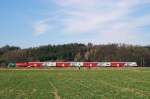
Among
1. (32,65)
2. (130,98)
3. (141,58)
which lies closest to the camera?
(130,98)

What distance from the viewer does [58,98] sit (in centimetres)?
2152

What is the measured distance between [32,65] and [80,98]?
457ft

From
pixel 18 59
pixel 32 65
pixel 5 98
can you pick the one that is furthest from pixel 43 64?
pixel 5 98

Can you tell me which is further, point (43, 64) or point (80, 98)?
point (43, 64)

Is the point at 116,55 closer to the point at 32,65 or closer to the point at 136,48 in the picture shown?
the point at 136,48

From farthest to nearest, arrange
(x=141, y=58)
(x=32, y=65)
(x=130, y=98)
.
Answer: (x=141, y=58) < (x=32, y=65) < (x=130, y=98)

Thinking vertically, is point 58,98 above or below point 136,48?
below

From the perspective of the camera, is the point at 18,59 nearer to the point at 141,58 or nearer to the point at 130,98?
the point at 141,58

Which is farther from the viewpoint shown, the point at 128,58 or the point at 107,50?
the point at 107,50

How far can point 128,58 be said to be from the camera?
181 meters

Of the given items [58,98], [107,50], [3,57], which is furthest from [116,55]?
[58,98]

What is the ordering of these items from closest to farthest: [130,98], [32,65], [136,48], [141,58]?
[130,98], [32,65], [141,58], [136,48]

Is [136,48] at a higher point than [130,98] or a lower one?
higher

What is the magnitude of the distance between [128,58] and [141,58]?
732cm
